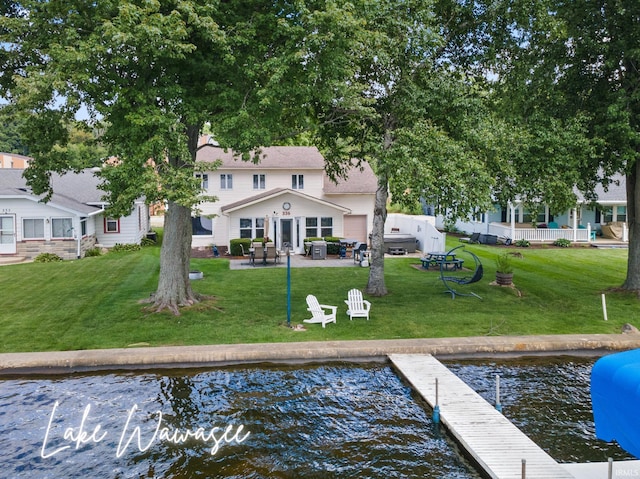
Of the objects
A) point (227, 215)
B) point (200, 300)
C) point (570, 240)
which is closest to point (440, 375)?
point (200, 300)

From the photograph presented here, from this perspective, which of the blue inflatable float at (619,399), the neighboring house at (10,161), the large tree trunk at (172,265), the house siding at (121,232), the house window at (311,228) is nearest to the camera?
the blue inflatable float at (619,399)

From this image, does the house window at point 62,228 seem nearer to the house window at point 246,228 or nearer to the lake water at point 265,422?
the house window at point 246,228

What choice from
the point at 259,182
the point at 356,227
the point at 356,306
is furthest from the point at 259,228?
the point at 356,306

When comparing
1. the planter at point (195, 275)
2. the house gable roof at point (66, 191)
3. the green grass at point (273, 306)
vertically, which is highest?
the house gable roof at point (66, 191)

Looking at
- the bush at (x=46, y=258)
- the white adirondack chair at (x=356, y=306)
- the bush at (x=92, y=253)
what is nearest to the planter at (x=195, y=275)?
the white adirondack chair at (x=356, y=306)

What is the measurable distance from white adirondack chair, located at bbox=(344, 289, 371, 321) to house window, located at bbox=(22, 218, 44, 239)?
18798 mm

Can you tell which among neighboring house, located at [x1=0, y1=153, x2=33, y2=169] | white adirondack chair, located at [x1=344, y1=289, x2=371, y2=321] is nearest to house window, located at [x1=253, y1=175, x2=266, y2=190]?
white adirondack chair, located at [x1=344, y1=289, x2=371, y2=321]

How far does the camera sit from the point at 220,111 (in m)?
15.8

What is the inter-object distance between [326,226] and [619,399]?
80.6ft

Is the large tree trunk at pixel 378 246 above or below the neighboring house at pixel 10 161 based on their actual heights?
below

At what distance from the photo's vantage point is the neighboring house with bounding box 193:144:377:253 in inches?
1147

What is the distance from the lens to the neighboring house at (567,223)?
33.0 metres

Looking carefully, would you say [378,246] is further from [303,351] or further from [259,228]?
[259,228]

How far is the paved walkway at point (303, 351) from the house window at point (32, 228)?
16.8 m
